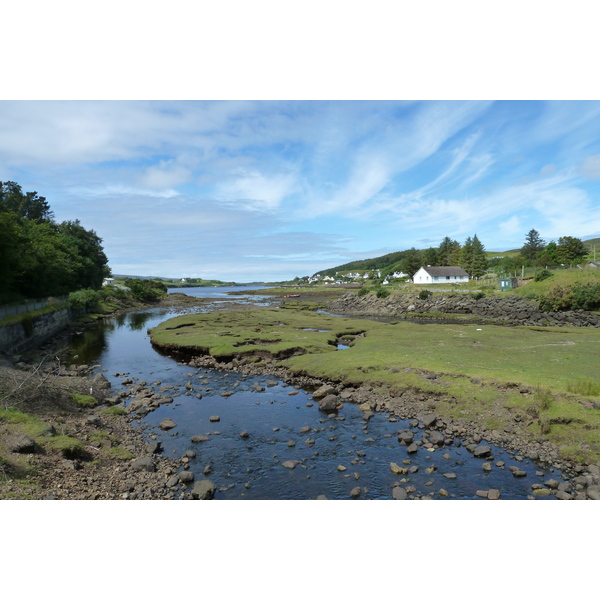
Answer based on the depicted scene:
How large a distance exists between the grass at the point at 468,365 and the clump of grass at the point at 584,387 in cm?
5

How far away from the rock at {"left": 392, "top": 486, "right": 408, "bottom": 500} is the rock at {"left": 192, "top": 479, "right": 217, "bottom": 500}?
7144mm

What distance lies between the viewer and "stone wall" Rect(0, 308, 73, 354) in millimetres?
40753

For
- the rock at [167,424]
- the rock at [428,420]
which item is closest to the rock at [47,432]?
the rock at [167,424]

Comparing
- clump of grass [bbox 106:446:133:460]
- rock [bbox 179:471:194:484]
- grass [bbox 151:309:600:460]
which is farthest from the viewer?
grass [bbox 151:309:600:460]

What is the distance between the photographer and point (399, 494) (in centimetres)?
1396

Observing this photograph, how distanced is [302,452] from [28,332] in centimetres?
4675

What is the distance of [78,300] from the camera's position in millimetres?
86500

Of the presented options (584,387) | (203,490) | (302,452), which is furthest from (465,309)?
(203,490)

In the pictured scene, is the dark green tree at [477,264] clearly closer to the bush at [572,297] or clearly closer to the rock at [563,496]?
the bush at [572,297]

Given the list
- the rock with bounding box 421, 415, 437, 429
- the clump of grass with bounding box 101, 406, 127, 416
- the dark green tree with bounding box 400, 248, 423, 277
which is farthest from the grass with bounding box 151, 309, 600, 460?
the dark green tree with bounding box 400, 248, 423, 277

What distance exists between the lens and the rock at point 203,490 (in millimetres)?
14055

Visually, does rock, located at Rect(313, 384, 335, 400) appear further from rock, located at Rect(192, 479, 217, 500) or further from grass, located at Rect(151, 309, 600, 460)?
rock, located at Rect(192, 479, 217, 500)

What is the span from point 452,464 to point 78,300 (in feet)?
304

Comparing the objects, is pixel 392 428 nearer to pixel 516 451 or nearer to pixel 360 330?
pixel 516 451
